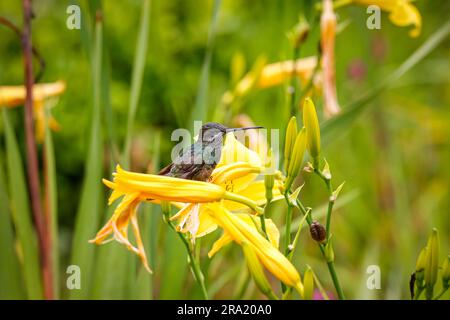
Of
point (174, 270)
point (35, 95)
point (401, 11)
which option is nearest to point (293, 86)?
point (401, 11)

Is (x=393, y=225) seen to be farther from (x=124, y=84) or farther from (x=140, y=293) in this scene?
(x=140, y=293)

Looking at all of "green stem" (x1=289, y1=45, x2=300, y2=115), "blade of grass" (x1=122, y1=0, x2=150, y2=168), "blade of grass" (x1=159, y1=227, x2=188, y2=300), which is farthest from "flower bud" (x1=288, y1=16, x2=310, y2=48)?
"blade of grass" (x1=159, y1=227, x2=188, y2=300)

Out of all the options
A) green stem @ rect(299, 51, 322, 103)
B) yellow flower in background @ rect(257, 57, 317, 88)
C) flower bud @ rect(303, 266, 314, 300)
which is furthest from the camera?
yellow flower in background @ rect(257, 57, 317, 88)

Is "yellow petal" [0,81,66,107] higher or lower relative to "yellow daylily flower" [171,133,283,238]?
higher

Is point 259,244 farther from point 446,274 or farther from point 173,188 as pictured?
point 446,274

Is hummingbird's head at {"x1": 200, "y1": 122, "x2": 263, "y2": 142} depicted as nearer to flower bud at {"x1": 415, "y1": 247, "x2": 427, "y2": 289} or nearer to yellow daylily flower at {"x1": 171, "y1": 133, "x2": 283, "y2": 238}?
yellow daylily flower at {"x1": 171, "y1": 133, "x2": 283, "y2": 238}

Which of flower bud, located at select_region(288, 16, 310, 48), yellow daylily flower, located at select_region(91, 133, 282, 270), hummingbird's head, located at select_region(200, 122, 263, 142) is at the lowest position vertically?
yellow daylily flower, located at select_region(91, 133, 282, 270)
